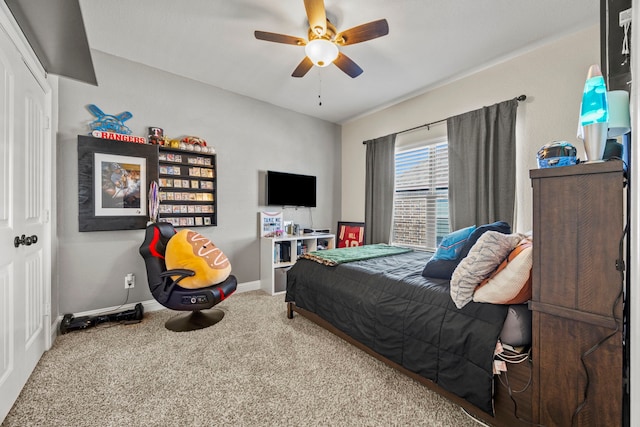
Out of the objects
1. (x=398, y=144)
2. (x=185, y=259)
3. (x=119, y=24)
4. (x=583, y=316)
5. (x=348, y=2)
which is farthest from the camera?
(x=398, y=144)

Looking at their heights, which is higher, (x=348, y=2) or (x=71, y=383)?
(x=348, y=2)

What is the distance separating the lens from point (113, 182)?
107 inches

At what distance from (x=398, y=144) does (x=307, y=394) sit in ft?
10.9

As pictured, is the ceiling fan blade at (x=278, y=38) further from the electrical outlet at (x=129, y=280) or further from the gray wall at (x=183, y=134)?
the electrical outlet at (x=129, y=280)

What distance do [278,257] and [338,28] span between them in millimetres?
2760

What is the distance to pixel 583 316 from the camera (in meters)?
1.06

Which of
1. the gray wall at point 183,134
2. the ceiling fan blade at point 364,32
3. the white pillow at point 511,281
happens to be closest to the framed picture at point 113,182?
the gray wall at point 183,134

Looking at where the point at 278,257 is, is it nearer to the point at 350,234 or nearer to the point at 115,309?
the point at 350,234

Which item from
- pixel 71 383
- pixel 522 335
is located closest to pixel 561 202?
pixel 522 335

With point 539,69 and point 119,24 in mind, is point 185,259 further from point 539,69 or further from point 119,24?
point 539,69

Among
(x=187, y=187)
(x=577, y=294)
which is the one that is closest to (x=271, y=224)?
(x=187, y=187)

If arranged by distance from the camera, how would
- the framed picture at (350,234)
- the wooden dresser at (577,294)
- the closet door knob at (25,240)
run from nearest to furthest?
1. the wooden dresser at (577,294)
2. the closet door knob at (25,240)
3. the framed picture at (350,234)

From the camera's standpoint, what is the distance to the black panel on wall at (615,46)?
49.7 inches

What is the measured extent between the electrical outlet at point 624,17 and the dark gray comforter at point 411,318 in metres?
1.44
